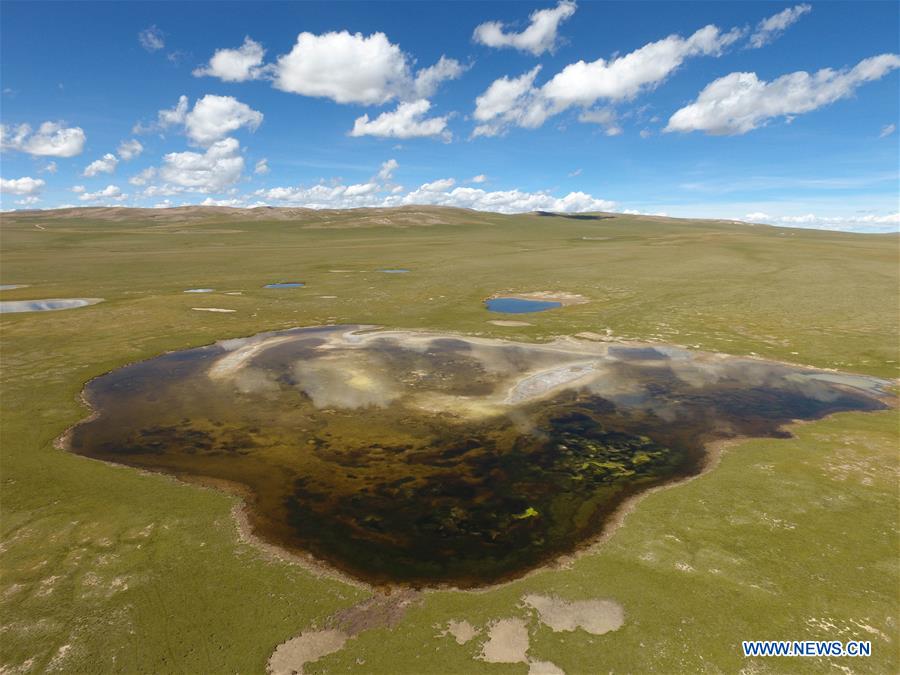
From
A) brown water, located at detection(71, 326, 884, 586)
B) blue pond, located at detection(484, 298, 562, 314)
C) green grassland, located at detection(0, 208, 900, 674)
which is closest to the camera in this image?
green grassland, located at detection(0, 208, 900, 674)

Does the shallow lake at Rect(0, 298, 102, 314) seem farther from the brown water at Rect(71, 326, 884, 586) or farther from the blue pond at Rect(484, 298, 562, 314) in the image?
the blue pond at Rect(484, 298, 562, 314)

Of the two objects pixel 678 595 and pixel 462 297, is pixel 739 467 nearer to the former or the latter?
pixel 678 595

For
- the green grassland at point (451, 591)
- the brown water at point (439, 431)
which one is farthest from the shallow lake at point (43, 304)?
the brown water at point (439, 431)

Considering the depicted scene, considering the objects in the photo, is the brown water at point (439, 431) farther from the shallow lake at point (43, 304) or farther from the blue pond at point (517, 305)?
the shallow lake at point (43, 304)

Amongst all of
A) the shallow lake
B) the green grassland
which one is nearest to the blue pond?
the green grassland

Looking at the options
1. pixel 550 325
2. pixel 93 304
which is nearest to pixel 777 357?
pixel 550 325

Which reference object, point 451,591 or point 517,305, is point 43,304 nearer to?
point 517,305
